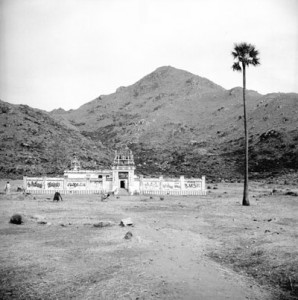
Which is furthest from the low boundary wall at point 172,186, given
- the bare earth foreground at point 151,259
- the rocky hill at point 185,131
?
the rocky hill at point 185,131

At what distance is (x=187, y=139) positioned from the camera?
306 ft

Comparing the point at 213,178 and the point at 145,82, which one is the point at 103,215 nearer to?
the point at 213,178

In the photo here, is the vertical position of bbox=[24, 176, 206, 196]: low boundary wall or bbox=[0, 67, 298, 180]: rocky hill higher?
bbox=[0, 67, 298, 180]: rocky hill

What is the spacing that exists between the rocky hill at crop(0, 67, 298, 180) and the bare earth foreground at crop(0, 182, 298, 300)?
163 feet

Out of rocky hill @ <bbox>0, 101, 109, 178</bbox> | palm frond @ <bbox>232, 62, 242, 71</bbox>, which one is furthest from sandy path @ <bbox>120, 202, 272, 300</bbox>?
rocky hill @ <bbox>0, 101, 109, 178</bbox>

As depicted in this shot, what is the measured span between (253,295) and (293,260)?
2.99 meters

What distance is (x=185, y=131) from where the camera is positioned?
98250 millimetres

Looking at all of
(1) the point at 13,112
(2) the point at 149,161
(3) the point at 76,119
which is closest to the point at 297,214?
(2) the point at 149,161

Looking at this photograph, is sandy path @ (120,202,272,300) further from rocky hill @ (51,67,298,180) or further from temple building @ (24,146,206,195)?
rocky hill @ (51,67,298,180)

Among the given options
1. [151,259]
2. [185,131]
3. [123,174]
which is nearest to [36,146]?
[123,174]

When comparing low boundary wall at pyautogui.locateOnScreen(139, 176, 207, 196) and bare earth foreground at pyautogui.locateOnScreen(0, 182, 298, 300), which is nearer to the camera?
bare earth foreground at pyautogui.locateOnScreen(0, 182, 298, 300)

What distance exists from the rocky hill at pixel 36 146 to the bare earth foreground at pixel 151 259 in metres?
50.8

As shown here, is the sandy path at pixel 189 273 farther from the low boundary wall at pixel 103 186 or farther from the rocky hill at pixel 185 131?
the rocky hill at pixel 185 131

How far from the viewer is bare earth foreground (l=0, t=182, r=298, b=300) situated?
809 cm
